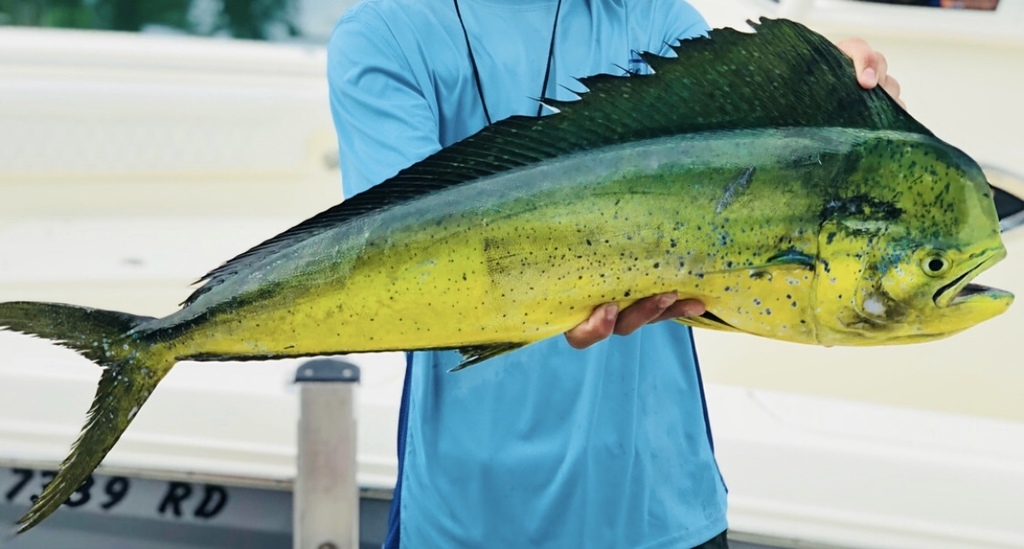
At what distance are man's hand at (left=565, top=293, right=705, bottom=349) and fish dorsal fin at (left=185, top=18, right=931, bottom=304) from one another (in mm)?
165

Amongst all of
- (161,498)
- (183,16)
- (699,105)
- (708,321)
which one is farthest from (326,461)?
(183,16)

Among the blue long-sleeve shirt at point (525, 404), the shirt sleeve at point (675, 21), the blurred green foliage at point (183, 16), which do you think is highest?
the blurred green foliage at point (183, 16)

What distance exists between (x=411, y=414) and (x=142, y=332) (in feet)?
1.69

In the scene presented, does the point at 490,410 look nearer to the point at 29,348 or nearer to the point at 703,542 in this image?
the point at 703,542

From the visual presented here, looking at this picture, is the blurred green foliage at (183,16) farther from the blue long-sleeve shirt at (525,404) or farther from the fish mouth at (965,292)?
the fish mouth at (965,292)

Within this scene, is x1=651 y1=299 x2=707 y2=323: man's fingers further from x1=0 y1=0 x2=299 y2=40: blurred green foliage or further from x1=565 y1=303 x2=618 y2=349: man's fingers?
x1=0 y1=0 x2=299 y2=40: blurred green foliage

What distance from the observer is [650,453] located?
1.51 metres

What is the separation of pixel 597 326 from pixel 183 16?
11997 mm

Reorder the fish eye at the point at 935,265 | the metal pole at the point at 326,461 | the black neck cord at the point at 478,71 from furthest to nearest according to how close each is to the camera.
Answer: the metal pole at the point at 326,461, the black neck cord at the point at 478,71, the fish eye at the point at 935,265

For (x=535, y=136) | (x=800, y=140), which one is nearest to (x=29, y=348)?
(x=535, y=136)

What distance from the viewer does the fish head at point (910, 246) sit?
3.31 ft

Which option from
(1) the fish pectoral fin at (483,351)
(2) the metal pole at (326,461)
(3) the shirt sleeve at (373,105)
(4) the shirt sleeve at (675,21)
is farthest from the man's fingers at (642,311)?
(2) the metal pole at (326,461)

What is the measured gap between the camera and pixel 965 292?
103cm

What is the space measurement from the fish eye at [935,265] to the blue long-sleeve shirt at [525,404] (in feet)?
1.80
